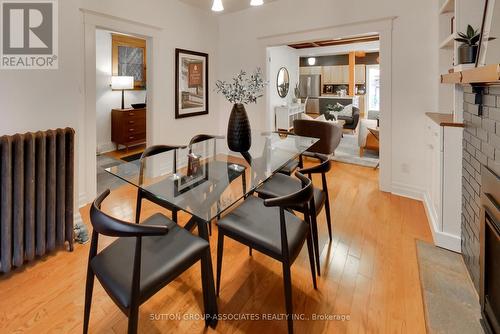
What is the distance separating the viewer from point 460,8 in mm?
2154

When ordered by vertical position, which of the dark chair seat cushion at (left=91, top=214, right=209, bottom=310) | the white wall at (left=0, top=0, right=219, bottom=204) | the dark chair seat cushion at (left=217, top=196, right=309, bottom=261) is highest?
the white wall at (left=0, top=0, right=219, bottom=204)

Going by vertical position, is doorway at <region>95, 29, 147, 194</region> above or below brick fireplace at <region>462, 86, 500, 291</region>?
above

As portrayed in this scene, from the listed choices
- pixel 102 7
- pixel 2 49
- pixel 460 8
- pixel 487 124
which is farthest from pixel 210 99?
pixel 487 124

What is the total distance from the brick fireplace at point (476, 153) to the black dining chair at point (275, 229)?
1.03 meters

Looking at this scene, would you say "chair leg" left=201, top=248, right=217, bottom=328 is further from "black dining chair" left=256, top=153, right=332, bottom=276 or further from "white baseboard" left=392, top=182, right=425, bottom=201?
"white baseboard" left=392, top=182, right=425, bottom=201

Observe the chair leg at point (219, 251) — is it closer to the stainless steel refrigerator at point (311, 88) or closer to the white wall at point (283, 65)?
the white wall at point (283, 65)

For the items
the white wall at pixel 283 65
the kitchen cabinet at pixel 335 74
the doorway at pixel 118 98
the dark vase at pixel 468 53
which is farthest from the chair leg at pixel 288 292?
the kitchen cabinet at pixel 335 74

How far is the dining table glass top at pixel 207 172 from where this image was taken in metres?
1.67

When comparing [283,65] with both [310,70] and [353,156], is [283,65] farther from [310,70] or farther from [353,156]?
[353,156]

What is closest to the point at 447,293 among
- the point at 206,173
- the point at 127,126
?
the point at 206,173

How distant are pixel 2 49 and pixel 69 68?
42 centimetres

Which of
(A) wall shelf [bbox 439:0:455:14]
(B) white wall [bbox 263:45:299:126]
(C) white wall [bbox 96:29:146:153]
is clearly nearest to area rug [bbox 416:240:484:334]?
(A) wall shelf [bbox 439:0:455:14]

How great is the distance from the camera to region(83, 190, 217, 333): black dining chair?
1.13 meters

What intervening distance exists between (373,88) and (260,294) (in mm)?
10007
